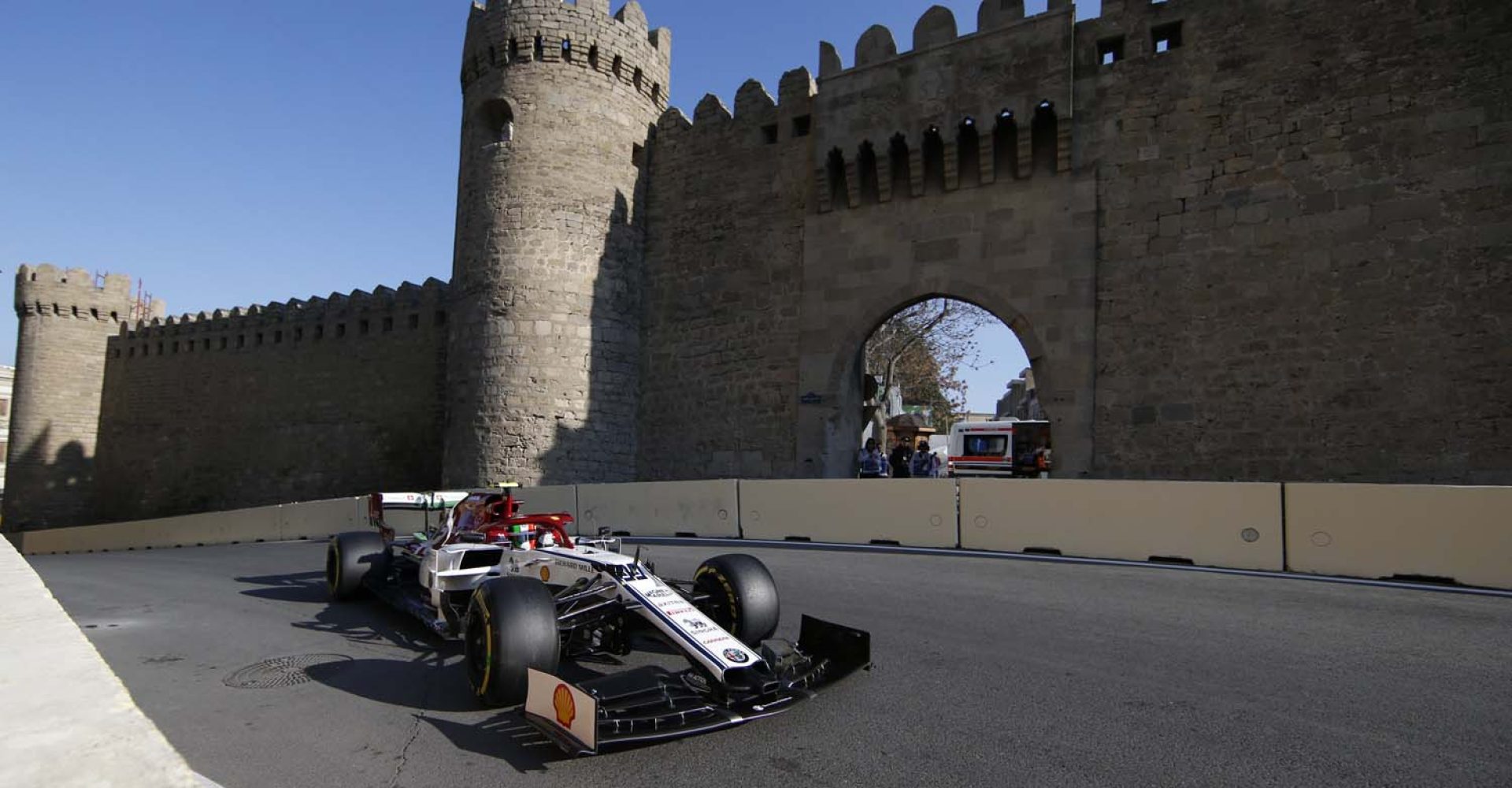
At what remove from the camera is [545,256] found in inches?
703

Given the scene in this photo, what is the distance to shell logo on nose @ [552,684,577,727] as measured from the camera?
3.69 m

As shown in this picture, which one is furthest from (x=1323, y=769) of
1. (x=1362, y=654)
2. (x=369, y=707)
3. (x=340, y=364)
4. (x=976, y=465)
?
(x=340, y=364)

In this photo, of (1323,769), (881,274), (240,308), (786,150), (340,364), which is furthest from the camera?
(240,308)

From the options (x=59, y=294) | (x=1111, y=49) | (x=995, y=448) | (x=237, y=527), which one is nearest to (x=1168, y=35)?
(x=1111, y=49)

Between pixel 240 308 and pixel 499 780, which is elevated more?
pixel 240 308

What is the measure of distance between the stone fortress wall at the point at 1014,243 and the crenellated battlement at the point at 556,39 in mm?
68

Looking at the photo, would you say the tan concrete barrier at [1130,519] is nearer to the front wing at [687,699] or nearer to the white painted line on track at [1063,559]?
the white painted line on track at [1063,559]

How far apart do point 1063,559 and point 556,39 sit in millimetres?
14477

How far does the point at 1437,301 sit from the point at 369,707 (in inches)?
530

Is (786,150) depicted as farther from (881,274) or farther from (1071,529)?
(1071,529)

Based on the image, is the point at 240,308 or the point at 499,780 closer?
the point at 499,780

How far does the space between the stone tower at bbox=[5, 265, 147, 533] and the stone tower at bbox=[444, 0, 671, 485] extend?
22.1 meters

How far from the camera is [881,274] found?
639 inches

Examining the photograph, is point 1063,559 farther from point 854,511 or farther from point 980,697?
point 980,697
